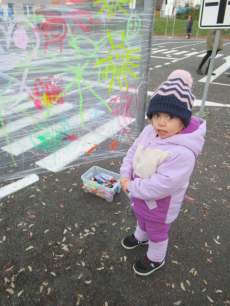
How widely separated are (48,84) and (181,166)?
1.66m

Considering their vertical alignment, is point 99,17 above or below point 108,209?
above

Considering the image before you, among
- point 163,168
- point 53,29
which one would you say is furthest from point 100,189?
point 53,29

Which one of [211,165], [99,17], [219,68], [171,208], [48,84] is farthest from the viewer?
[219,68]

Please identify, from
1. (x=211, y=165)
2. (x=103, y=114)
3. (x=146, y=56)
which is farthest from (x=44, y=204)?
(x=211, y=165)

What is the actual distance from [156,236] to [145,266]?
1.16 feet

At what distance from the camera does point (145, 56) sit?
7.41 feet

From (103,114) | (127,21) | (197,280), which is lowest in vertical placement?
(197,280)

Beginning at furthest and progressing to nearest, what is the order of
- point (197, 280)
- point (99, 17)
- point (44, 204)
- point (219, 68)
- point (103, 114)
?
point (219, 68) → point (103, 114) → point (44, 204) → point (99, 17) → point (197, 280)

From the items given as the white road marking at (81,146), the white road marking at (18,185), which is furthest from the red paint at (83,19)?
the white road marking at (18,185)

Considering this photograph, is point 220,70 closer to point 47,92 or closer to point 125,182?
point 47,92

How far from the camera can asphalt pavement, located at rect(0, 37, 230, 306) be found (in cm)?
162

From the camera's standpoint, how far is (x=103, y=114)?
2.70 m

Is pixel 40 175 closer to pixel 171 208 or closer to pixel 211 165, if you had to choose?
pixel 171 208

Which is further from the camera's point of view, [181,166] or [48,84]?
[48,84]
